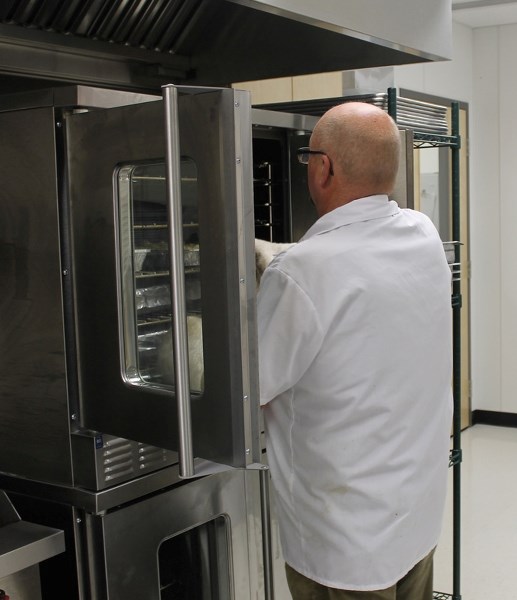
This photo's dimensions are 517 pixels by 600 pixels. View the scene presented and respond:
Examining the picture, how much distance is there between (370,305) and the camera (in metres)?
1.66

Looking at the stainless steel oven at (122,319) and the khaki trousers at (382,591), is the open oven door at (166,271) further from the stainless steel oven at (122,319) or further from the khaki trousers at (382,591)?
the khaki trousers at (382,591)

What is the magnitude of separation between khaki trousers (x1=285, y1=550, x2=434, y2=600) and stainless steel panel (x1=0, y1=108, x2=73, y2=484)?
558 mm

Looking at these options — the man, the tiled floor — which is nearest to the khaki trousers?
the man

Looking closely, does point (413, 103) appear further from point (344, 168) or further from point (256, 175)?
point (344, 168)

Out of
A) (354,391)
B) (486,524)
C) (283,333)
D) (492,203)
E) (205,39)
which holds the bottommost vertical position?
(486,524)

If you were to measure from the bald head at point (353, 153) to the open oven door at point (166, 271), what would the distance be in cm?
33

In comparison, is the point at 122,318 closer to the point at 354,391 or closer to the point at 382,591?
the point at 354,391

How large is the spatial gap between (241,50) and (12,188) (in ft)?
2.96

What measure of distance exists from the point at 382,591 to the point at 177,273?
0.88m

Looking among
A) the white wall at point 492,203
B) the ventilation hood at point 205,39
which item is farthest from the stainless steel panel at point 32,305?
the white wall at point 492,203

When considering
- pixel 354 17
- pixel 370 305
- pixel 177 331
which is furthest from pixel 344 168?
pixel 177 331

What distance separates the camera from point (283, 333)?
164cm

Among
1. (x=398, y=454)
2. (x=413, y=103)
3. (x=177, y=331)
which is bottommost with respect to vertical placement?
(x=398, y=454)

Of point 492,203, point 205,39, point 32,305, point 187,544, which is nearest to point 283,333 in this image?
point 32,305
